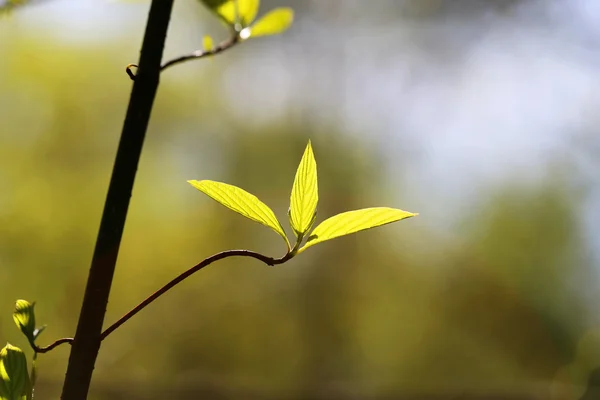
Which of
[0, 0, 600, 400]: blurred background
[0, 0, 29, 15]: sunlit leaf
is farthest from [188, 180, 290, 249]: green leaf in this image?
[0, 0, 600, 400]: blurred background

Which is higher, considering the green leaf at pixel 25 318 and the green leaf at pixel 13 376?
the green leaf at pixel 25 318

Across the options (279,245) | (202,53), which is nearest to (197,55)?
(202,53)

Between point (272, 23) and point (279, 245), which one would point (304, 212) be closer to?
point (272, 23)

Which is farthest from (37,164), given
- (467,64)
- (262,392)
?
(467,64)

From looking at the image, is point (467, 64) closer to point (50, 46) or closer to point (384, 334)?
point (384, 334)

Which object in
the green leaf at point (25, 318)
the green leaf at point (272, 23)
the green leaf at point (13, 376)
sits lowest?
the green leaf at point (13, 376)

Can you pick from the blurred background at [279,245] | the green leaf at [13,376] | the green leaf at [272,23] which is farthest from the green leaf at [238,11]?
the blurred background at [279,245]

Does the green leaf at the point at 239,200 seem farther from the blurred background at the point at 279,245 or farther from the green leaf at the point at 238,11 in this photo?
the blurred background at the point at 279,245

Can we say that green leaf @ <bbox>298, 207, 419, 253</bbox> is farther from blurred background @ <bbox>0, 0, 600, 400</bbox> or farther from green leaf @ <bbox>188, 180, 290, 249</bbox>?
blurred background @ <bbox>0, 0, 600, 400</bbox>
